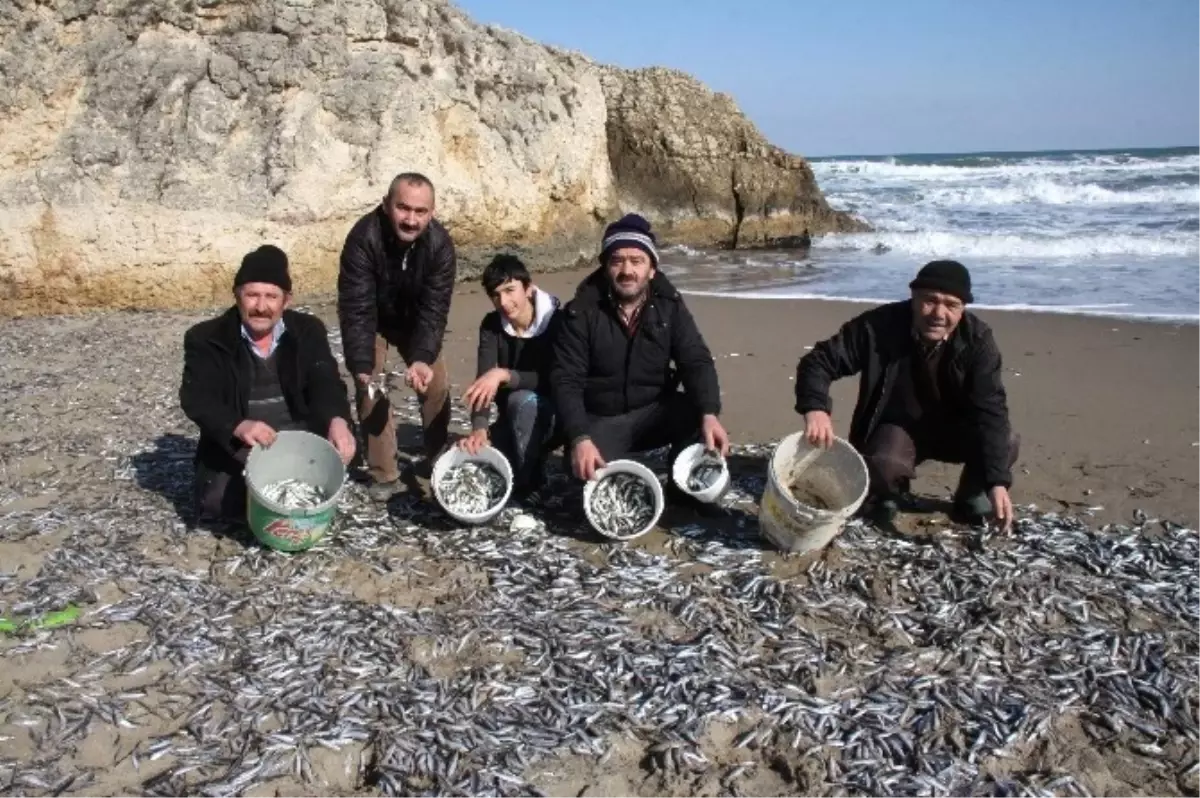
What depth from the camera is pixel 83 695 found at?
13.5ft

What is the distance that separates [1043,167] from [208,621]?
5663 cm

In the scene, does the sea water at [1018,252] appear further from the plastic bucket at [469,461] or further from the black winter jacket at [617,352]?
the plastic bucket at [469,461]

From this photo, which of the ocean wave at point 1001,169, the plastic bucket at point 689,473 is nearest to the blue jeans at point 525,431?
the plastic bucket at point 689,473

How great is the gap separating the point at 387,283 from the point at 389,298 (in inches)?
4.9

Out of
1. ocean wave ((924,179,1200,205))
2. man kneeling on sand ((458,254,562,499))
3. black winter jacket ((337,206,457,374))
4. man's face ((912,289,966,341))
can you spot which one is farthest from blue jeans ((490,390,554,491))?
ocean wave ((924,179,1200,205))

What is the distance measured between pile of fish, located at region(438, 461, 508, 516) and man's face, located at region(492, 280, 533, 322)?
100cm

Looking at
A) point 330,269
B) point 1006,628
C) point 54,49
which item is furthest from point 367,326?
point 54,49

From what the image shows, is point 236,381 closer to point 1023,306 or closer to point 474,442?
point 474,442

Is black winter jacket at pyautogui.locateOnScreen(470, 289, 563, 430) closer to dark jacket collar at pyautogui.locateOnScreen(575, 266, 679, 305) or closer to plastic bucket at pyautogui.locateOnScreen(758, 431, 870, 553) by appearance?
dark jacket collar at pyautogui.locateOnScreen(575, 266, 679, 305)

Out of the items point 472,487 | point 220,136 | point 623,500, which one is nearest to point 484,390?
point 472,487

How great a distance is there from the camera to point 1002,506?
17.9ft

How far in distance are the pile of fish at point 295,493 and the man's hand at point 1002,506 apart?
3.92 metres

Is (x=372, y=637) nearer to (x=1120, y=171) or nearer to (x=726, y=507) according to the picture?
(x=726, y=507)

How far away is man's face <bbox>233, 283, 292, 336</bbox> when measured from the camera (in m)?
5.45
